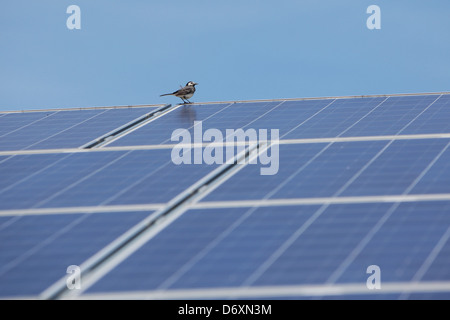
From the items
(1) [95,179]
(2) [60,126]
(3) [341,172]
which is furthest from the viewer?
(2) [60,126]

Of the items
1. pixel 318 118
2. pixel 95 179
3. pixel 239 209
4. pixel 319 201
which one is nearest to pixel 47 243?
pixel 239 209

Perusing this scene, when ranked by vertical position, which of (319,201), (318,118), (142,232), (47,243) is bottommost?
(47,243)

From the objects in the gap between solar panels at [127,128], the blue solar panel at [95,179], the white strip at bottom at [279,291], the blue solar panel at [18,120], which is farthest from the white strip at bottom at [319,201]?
the blue solar panel at [18,120]

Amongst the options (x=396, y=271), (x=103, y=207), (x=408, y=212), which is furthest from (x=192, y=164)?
(x=396, y=271)

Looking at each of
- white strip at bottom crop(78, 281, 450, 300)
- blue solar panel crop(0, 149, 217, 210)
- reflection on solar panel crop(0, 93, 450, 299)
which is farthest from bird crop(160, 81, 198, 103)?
white strip at bottom crop(78, 281, 450, 300)

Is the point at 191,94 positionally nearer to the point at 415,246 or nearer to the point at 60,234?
the point at 60,234

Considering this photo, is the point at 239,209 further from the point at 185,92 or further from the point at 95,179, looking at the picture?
the point at 185,92
